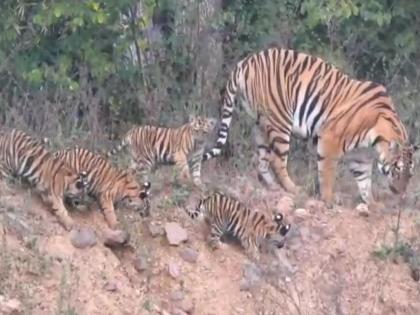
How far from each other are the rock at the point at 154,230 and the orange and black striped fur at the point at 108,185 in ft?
0.36

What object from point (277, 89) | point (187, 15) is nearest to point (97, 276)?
point (277, 89)

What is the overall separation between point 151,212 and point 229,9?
366 centimetres

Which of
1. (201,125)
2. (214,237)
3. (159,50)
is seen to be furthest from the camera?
(159,50)

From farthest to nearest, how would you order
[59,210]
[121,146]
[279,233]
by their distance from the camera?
1. [121,146]
2. [279,233]
3. [59,210]

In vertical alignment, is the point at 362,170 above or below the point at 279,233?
above

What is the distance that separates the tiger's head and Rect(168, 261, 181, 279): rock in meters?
2.17

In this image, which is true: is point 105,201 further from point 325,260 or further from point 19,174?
point 325,260

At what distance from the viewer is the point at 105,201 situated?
1080 cm

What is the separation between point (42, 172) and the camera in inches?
418

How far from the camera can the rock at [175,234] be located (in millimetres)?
10906

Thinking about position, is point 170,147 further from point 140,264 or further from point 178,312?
point 178,312

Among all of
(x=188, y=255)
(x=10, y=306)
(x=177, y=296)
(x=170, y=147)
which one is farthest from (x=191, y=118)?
(x=10, y=306)

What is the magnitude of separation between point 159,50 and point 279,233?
3.10m

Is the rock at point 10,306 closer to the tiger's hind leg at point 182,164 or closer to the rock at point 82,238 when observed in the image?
the rock at point 82,238
